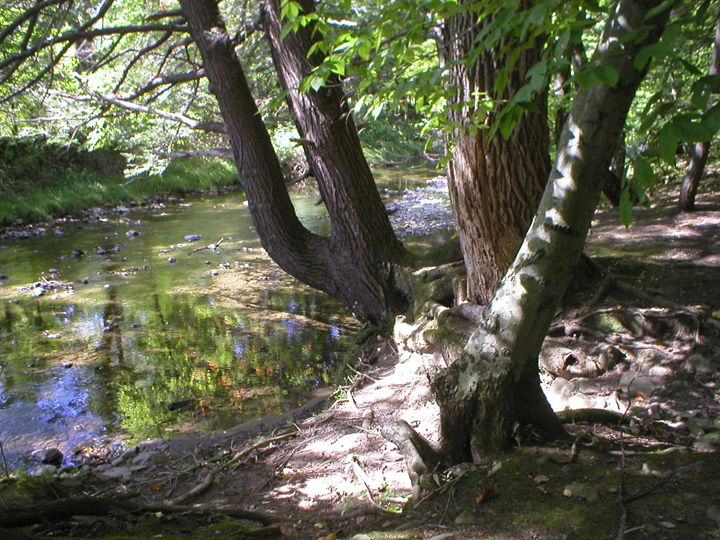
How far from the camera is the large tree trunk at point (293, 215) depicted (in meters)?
6.84

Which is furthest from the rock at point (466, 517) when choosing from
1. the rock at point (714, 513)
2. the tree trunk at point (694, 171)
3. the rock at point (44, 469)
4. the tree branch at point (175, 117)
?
the tree trunk at point (694, 171)

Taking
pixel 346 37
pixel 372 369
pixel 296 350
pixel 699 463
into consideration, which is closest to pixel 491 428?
pixel 699 463

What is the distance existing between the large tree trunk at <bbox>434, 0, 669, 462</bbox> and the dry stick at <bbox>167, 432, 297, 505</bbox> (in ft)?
6.17

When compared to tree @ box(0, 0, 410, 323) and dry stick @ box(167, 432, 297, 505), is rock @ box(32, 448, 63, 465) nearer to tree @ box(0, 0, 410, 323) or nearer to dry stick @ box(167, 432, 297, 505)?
→ dry stick @ box(167, 432, 297, 505)

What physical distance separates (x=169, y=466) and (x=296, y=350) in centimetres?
344

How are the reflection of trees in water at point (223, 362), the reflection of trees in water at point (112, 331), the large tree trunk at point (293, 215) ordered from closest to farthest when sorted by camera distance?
the reflection of trees in water at point (223, 362)
the large tree trunk at point (293, 215)
the reflection of trees in water at point (112, 331)

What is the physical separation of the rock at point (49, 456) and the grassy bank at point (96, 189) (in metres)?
12.8

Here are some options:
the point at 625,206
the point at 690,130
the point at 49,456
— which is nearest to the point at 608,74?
the point at 690,130

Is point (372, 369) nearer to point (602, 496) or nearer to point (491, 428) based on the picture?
point (491, 428)

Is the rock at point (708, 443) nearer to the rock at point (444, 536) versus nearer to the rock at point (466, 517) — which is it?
the rock at point (466, 517)

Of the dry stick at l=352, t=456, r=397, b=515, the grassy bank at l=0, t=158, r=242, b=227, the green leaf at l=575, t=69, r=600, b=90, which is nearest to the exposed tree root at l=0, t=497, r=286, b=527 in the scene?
the dry stick at l=352, t=456, r=397, b=515

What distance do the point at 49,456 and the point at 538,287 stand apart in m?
4.87

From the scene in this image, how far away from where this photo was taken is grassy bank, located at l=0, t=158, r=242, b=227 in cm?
1944

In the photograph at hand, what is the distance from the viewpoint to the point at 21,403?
6.85 meters
